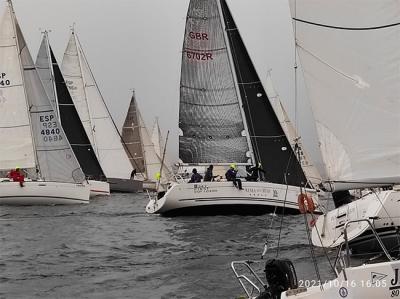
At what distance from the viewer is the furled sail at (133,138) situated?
5463 cm

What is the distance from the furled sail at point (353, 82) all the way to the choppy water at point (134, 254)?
2.77m

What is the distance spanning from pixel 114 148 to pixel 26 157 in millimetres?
15551

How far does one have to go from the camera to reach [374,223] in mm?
10594

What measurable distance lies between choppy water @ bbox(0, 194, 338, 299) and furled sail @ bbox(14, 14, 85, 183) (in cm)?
750

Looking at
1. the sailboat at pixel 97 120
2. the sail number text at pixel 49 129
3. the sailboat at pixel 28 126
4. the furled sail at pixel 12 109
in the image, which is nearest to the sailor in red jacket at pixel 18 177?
the sailboat at pixel 28 126

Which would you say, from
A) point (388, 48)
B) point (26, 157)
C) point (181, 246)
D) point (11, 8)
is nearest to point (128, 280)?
point (181, 246)

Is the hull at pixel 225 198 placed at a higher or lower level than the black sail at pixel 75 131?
lower

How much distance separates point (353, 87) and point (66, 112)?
102 ft

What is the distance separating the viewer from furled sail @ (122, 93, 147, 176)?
54634mm

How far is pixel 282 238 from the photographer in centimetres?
1482

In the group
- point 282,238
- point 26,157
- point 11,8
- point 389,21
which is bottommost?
point 282,238

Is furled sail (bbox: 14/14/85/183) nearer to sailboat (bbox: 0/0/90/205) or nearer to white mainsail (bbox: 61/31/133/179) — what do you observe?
sailboat (bbox: 0/0/90/205)

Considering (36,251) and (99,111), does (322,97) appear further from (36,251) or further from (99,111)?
(99,111)

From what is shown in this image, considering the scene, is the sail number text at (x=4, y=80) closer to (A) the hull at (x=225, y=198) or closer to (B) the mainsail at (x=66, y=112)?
(B) the mainsail at (x=66, y=112)
